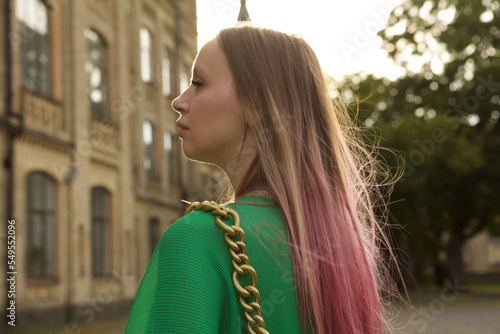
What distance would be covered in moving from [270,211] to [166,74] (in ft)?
75.4

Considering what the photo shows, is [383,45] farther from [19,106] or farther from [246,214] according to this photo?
[246,214]

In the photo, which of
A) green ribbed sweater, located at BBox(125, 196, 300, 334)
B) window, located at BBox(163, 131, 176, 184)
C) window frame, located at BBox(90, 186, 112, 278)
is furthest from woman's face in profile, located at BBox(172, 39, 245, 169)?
window, located at BBox(163, 131, 176, 184)

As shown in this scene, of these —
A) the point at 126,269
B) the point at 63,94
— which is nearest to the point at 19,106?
the point at 63,94

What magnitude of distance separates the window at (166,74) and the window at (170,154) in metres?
1.52

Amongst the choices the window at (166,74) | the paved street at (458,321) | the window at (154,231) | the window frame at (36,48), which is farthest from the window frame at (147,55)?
the paved street at (458,321)

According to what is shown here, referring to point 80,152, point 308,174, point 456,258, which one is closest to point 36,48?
point 80,152

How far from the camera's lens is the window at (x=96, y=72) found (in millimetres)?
17250

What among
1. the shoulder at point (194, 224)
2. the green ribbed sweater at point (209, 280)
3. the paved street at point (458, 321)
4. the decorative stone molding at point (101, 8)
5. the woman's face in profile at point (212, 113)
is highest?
the decorative stone molding at point (101, 8)

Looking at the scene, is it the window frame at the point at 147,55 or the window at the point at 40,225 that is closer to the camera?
the window at the point at 40,225

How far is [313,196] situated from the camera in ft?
4.39

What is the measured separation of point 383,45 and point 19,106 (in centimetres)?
1903

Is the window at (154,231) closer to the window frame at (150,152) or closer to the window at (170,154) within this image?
the window frame at (150,152)

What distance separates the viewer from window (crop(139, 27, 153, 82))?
21.6 meters

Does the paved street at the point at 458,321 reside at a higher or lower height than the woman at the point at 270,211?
lower
